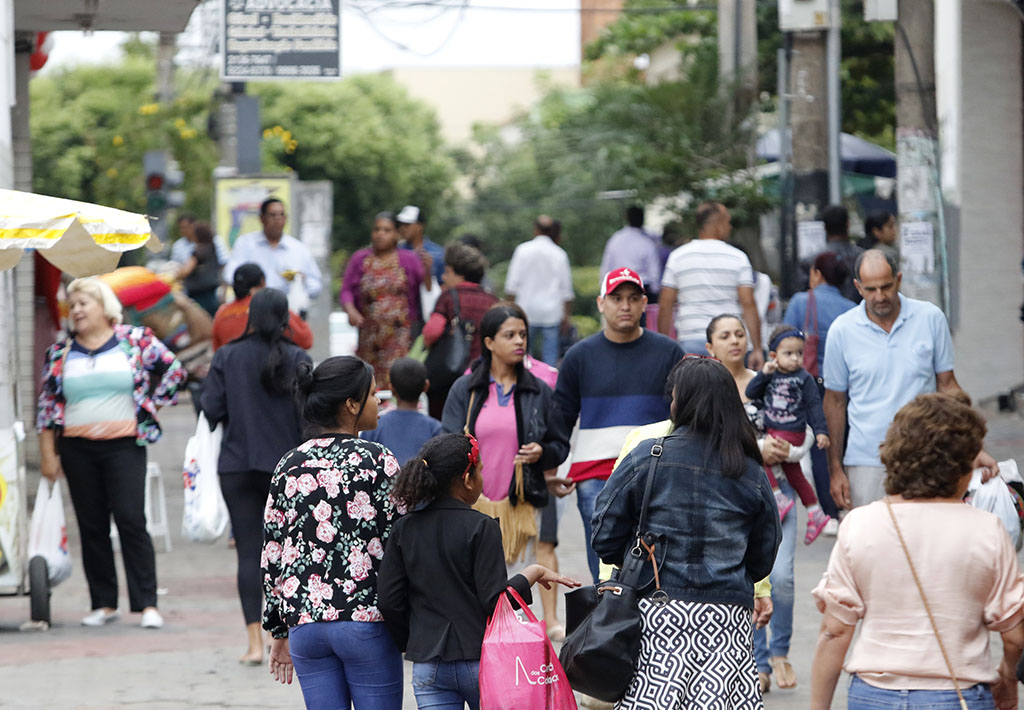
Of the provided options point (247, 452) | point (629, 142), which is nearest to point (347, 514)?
point (247, 452)

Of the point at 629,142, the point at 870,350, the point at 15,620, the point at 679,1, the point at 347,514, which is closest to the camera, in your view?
the point at 347,514

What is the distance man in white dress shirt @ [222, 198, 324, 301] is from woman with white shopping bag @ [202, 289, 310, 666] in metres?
4.63

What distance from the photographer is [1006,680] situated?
13.7ft

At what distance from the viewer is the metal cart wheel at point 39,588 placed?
Answer: 8.65 metres

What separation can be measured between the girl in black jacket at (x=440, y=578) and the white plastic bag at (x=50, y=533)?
14.8 feet

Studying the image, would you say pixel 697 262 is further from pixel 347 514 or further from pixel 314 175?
pixel 314 175

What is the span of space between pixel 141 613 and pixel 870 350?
14.8 ft

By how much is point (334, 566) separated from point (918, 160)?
6.96 m

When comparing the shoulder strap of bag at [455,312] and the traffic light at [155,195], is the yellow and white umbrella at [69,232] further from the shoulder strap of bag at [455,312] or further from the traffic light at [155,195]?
the traffic light at [155,195]

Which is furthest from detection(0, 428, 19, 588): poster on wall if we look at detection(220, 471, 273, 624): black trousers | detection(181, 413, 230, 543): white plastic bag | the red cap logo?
the red cap logo

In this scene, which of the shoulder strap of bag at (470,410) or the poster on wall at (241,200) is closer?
the shoulder strap of bag at (470,410)

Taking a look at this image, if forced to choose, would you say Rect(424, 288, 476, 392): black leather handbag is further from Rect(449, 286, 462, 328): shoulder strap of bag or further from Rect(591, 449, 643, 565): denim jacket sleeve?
Rect(591, 449, 643, 565): denim jacket sleeve

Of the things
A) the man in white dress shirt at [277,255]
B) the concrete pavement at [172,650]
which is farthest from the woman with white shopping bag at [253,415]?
the man in white dress shirt at [277,255]

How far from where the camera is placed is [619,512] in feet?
15.6
